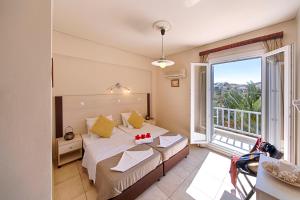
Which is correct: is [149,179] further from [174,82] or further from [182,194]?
[174,82]

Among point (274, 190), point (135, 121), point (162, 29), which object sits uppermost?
point (162, 29)

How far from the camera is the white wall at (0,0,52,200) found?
0.65m

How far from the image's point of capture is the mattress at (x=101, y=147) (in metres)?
1.97

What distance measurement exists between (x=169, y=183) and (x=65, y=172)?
6.31ft

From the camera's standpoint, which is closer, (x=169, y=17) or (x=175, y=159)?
(x=169, y=17)

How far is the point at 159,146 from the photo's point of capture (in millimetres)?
2389

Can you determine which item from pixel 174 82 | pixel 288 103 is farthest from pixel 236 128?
pixel 174 82

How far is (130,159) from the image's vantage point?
194 cm

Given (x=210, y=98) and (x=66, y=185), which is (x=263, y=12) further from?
(x=66, y=185)

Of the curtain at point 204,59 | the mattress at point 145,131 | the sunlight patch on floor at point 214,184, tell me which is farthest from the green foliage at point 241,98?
the mattress at point 145,131

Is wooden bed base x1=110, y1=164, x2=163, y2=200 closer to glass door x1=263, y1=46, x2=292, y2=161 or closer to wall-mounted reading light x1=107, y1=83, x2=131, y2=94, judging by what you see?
glass door x1=263, y1=46, x2=292, y2=161

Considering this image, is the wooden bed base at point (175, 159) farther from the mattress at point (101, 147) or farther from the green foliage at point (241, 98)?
the green foliage at point (241, 98)

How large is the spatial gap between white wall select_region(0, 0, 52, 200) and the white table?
60.5 inches

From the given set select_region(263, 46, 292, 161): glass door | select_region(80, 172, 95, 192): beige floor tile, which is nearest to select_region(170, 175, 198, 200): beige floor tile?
select_region(80, 172, 95, 192): beige floor tile
